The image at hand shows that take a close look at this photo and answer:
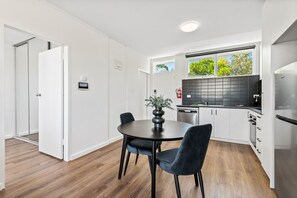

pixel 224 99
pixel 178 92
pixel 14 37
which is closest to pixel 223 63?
pixel 224 99

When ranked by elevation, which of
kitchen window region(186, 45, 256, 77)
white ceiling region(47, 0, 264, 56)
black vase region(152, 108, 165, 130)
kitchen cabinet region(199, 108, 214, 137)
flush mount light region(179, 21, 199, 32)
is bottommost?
kitchen cabinet region(199, 108, 214, 137)

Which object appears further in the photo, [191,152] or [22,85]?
[22,85]

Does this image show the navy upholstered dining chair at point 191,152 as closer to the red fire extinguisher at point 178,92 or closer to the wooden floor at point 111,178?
the wooden floor at point 111,178

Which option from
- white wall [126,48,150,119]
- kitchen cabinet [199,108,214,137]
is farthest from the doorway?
kitchen cabinet [199,108,214,137]

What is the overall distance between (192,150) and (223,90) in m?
3.23

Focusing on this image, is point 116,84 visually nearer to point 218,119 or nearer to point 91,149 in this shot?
point 91,149

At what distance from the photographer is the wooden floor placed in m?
1.66

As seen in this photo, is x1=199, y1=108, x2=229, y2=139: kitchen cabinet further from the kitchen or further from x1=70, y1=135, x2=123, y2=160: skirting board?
x1=70, y1=135, x2=123, y2=160: skirting board

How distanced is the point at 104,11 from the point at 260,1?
7.91ft

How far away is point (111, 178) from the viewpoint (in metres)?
1.96

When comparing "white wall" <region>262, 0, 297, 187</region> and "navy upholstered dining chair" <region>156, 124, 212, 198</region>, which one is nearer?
"navy upholstered dining chair" <region>156, 124, 212, 198</region>

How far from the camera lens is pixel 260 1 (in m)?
2.06

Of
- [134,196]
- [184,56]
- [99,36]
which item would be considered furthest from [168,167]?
[184,56]

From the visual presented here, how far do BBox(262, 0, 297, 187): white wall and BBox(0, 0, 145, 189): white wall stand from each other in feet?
9.66
